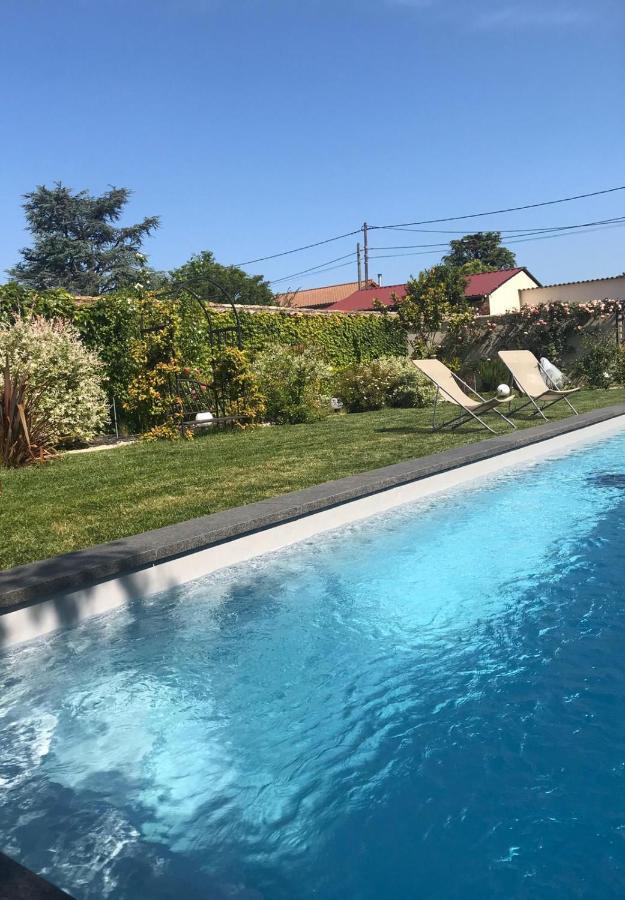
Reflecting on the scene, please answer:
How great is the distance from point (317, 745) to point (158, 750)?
0.58 meters

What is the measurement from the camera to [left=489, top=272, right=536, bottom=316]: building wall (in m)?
36.1

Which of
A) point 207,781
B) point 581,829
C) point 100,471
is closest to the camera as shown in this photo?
point 581,829

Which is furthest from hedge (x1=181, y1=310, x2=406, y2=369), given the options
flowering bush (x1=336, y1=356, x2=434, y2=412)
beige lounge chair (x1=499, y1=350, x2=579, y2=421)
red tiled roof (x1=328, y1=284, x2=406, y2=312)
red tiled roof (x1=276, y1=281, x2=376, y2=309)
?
red tiled roof (x1=276, y1=281, x2=376, y2=309)

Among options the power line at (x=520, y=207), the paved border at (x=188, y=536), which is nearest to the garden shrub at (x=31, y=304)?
the paved border at (x=188, y=536)

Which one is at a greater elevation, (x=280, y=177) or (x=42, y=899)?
(x=280, y=177)

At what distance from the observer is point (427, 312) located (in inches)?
775

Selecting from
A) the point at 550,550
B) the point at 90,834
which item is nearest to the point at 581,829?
the point at 90,834

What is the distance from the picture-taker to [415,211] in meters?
41.5

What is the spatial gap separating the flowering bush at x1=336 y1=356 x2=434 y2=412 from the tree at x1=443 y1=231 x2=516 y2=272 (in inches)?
2017

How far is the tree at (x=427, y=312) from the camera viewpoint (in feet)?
64.6

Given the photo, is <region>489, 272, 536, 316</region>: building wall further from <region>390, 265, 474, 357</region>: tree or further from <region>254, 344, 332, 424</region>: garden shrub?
<region>254, 344, 332, 424</region>: garden shrub

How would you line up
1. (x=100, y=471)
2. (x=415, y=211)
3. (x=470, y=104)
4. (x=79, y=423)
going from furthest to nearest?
(x=415, y=211) < (x=470, y=104) < (x=79, y=423) < (x=100, y=471)

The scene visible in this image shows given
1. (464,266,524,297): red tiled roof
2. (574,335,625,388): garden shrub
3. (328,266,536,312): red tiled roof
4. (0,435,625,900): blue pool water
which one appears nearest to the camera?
(0,435,625,900): blue pool water

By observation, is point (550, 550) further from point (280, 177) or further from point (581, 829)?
point (280, 177)
